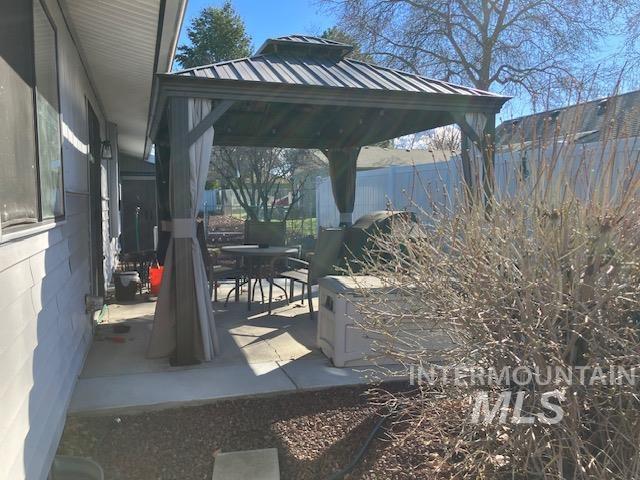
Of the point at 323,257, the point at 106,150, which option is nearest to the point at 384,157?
the point at 106,150

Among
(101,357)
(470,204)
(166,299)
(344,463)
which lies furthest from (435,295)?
(101,357)

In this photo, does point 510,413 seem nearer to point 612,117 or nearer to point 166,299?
point 612,117

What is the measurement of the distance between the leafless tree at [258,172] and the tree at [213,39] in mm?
4010

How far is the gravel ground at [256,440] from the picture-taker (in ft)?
9.41

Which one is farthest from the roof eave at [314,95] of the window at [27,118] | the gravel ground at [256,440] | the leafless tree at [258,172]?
the leafless tree at [258,172]

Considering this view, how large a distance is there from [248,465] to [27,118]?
222cm

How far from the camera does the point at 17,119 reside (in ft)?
8.04

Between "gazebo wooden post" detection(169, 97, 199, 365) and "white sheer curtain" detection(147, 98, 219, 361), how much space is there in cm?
3

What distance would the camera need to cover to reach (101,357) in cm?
477

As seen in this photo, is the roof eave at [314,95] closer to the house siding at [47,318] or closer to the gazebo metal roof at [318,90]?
the gazebo metal roof at [318,90]

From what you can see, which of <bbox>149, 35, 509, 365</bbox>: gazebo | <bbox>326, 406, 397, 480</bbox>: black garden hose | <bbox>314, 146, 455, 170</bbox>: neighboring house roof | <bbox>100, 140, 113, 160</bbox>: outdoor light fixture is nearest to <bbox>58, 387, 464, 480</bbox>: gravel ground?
<bbox>326, 406, 397, 480</bbox>: black garden hose

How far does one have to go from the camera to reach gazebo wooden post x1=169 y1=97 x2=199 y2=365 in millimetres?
4406

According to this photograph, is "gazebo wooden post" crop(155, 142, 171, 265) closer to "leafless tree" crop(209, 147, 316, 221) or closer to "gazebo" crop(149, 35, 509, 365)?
"gazebo" crop(149, 35, 509, 365)

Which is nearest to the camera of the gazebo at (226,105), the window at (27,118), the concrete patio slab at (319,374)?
the window at (27,118)
